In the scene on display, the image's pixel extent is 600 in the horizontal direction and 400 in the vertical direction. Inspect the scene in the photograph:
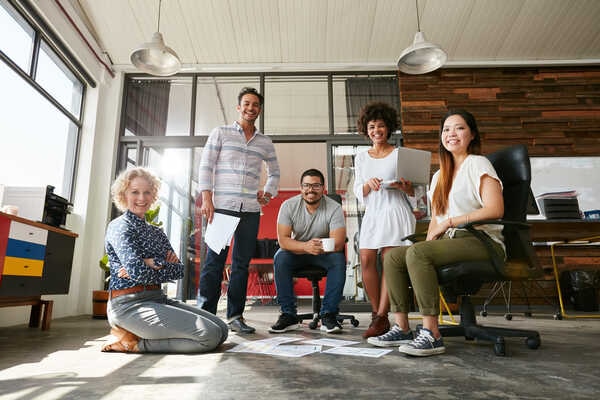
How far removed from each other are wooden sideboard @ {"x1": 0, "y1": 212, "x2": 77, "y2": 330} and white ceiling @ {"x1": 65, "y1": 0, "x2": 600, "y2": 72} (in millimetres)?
2429

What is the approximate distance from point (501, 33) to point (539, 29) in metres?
0.40

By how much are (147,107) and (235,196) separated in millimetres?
2960

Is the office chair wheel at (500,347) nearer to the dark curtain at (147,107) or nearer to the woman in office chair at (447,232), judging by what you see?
the woman in office chair at (447,232)

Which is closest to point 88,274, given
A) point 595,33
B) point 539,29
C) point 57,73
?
point 57,73

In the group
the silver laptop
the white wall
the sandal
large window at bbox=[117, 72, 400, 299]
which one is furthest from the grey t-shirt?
the white wall

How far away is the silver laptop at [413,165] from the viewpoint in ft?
6.59

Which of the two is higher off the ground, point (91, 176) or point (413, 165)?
point (91, 176)

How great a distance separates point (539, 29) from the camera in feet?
13.5

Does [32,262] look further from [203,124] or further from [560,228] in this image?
[560,228]

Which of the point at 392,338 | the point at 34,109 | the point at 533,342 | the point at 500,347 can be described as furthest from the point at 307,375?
the point at 34,109

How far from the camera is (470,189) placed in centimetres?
158

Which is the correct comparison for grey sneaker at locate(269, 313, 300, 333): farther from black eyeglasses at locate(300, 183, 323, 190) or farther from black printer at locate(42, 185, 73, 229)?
black printer at locate(42, 185, 73, 229)

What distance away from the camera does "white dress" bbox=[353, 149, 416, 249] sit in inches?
79.3

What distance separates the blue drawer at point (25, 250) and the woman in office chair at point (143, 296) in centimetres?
84
